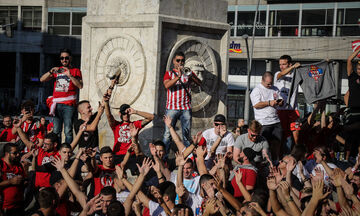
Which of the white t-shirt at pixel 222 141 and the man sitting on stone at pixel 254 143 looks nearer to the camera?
the man sitting on stone at pixel 254 143

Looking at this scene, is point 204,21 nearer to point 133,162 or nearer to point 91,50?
point 91,50

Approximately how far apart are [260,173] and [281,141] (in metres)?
1.70

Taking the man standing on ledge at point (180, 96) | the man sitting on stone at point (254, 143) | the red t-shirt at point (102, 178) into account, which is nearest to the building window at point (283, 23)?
the man standing on ledge at point (180, 96)

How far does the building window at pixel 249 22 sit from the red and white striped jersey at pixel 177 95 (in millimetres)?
31510

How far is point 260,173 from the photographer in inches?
328

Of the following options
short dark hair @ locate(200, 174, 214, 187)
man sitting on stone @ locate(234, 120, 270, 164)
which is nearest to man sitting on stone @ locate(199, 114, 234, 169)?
man sitting on stone @ locate(234, 120, 270, 164)

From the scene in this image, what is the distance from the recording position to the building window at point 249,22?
3981 centimetres

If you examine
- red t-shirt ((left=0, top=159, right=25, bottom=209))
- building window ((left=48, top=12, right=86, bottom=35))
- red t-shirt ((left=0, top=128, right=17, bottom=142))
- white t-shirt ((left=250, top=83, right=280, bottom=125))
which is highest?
building window ((left=48, top=12, right=86, bottom=35))

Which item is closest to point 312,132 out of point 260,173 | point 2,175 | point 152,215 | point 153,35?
point 260,173

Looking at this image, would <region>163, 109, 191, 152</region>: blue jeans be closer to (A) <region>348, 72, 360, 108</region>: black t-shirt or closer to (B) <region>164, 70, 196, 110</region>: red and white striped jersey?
(B) <region>164, 70, 196, 110</region>: red and white striped jersey

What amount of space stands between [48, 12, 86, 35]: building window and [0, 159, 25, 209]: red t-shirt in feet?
124

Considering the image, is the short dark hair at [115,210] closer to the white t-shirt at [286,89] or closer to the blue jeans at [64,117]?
the blue jeans at [64,117]

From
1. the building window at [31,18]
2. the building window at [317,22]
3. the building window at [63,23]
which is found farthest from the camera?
the building window at [31,18]

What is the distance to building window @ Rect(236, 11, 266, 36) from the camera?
39.8m
